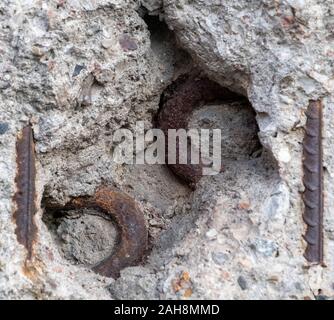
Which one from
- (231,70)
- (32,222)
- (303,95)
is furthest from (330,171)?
(32,222)

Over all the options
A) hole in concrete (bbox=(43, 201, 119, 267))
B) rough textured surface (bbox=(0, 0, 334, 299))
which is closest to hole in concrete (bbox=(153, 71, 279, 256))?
rough textured surface (bbox=(0, 0, 334, 299))

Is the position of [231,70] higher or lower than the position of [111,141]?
higher

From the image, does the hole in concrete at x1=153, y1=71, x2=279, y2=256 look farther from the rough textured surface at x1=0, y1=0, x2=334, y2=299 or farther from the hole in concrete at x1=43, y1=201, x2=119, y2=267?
the hole in concrete at x1=43, y1=201, x2=119, y2=267

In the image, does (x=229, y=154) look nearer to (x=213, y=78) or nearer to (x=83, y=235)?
(x=213, y=78)
